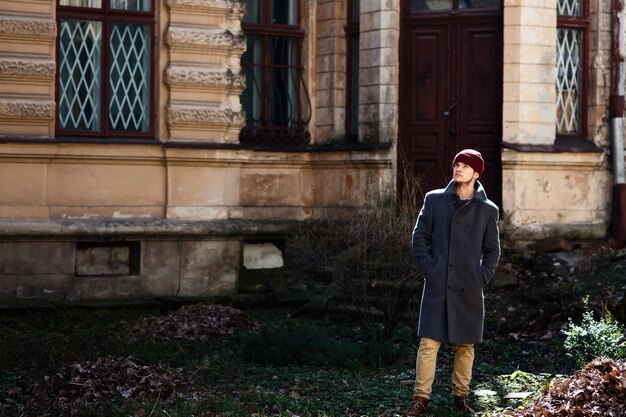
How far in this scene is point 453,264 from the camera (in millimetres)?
8859

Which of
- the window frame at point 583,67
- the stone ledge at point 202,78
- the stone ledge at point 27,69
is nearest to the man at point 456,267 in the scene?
the stone ledge at point 202,78

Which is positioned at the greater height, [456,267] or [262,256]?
[456,267]

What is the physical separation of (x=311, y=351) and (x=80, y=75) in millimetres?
5717

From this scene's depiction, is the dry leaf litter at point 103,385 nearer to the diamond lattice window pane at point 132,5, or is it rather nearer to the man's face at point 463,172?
the man's face at point 463,172

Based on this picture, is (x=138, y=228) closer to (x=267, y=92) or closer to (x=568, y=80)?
(x=267, y=92)

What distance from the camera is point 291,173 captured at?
1653 cm

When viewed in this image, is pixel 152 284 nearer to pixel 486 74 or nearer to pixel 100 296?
pixel 100 296

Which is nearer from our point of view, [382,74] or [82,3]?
[82,3]

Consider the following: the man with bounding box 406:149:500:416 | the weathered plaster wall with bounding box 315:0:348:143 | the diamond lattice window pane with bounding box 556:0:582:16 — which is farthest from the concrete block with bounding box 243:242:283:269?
the man with bounding box 406:149:500:416

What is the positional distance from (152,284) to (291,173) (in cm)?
274

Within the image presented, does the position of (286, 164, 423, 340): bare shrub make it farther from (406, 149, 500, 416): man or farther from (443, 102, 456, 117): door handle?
(406, 149, 500, 416): man

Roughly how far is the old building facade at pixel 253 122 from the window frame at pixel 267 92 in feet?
0.09

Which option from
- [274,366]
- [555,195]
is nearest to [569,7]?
[555,195]

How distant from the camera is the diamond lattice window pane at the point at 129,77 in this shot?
1517 cm
